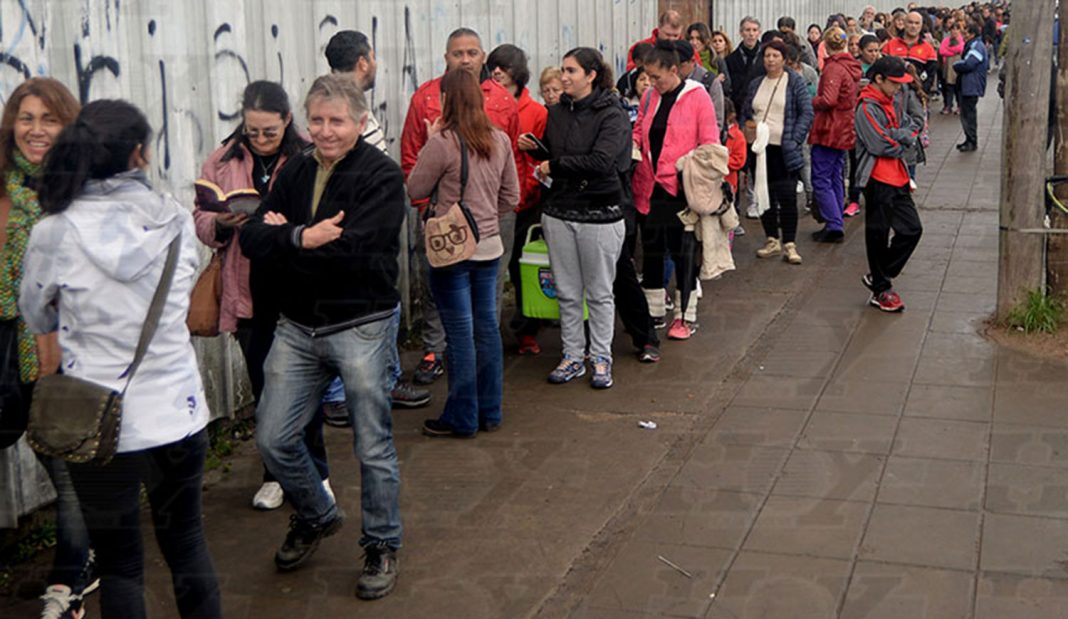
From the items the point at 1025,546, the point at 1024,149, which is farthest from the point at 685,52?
the point at 1025,546

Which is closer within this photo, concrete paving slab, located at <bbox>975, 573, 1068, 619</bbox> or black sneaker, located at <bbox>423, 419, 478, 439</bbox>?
concrete paving slab, located at <bbox>975, 573, 1068, 619</bbox>

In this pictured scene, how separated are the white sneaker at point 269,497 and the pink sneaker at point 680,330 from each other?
3.57 metres

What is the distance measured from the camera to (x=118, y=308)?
4051 mm

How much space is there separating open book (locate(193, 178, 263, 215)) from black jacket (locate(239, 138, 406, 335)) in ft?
1.66

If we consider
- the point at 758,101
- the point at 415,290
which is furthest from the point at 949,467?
the point at 758,101

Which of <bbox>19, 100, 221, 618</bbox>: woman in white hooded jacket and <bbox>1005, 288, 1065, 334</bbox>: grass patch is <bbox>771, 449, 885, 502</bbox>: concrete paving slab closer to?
<bbox>1005, 288, 1065, 334</bbox>: grass patch

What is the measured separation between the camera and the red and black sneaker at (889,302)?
31.4 ft

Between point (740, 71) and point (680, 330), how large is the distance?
4.64m

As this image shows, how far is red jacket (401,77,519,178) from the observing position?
7809 millimetres

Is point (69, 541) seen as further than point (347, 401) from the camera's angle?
No

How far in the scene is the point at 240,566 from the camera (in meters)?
5.50

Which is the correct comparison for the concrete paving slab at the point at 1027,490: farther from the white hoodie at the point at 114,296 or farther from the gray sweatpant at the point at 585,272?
the white hoodie at the point at 114,296

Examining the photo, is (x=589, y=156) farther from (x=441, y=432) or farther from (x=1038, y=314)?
(x=1038, y=314)

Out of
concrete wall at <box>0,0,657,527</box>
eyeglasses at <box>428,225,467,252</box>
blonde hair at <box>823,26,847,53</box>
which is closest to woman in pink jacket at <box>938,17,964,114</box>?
blonde hair at <box>823,26,847,53</box>
